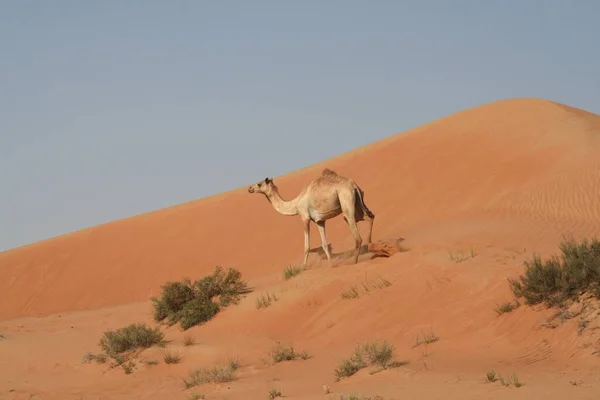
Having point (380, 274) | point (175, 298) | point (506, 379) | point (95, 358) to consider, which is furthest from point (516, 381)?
point (175, 298)

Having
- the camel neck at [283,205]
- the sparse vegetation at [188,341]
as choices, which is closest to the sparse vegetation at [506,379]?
the sparse vegetation at [188,341]

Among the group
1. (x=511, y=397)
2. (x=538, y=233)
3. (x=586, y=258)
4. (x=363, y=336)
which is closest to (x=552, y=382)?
(x=511, y=397)

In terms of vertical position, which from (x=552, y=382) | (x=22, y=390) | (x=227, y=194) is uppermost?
(x=227, y=194)

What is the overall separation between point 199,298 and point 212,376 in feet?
18.8

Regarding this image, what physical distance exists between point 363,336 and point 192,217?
2948 cm

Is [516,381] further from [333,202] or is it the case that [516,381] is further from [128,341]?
[333,202]

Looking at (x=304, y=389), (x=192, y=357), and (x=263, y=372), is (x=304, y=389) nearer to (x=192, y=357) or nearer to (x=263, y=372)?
(x=263, y=372)

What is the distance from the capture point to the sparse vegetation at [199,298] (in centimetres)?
1744

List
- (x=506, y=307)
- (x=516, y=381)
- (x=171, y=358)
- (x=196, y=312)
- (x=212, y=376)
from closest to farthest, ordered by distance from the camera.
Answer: (x=516, y=381), (x=212, y=376), (x=506, y=307), (x=171, y=358), (x=196, y=312)

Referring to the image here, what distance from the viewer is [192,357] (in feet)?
47.5

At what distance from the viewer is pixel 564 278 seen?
1188 cm

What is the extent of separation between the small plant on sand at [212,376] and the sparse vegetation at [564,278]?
15.2ft

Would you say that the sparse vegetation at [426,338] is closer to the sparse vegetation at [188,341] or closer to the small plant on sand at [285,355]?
the small plant on sand at [285,355]

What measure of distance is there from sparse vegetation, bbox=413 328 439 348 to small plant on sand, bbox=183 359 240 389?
2.90 metres
